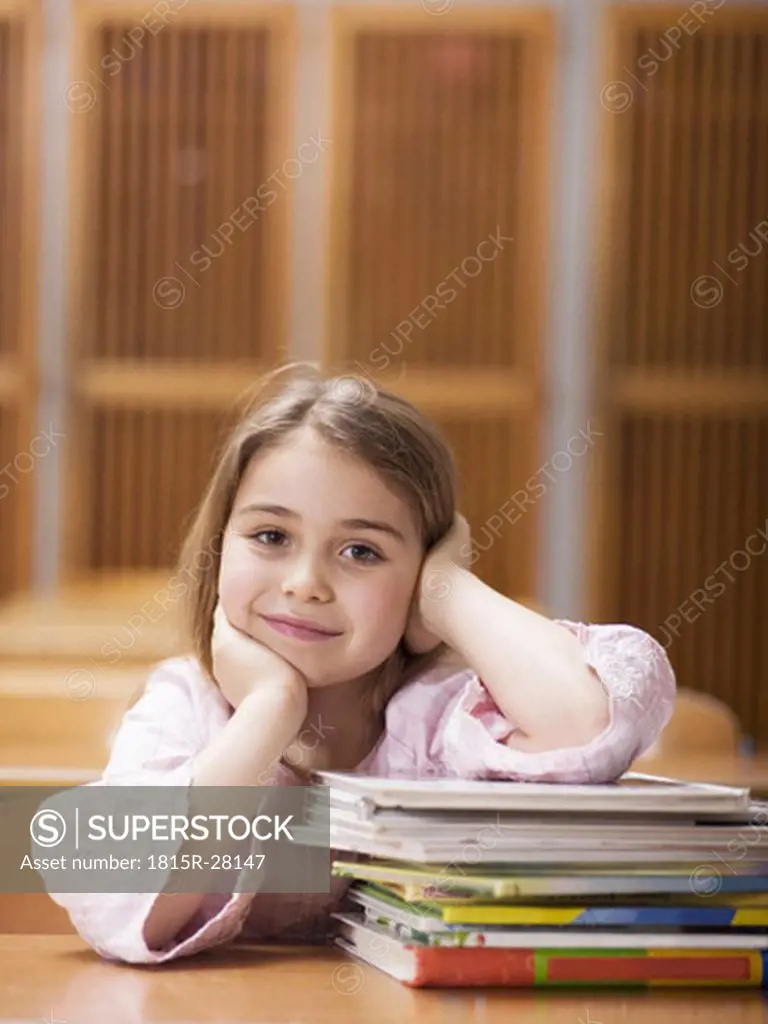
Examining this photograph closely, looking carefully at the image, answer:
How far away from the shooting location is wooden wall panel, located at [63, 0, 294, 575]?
16.2ft

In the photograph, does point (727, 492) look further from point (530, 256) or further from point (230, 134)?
point (230, 134)

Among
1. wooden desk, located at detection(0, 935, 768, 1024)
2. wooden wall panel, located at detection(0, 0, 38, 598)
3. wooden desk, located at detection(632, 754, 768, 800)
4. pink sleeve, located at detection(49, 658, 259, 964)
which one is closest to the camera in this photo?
wooden desk, located at detection(0, 935, 768, 1024)

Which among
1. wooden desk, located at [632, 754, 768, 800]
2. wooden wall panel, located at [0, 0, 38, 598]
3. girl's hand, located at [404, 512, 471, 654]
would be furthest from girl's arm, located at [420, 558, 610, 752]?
wooden wall panel, located at [0, 0, 38, 598]

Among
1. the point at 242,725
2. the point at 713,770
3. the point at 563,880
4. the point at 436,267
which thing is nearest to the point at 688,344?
the point at 436,267

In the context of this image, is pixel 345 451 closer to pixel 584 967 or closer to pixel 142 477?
pixel 584 967

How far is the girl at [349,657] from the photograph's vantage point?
100cm

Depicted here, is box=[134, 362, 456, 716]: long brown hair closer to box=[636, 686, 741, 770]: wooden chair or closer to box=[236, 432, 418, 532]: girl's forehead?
box=[236, 432, 418, 532]: girl's forehead

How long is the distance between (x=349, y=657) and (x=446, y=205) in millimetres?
4046

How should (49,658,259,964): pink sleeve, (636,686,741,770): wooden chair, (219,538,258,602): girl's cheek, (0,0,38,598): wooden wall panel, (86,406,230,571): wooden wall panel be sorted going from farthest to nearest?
(86,406,230,571): wooden wall panel → (0,0,38,598): wooden wall panel → (636,686,741,770): wooden chair → (219,538,258,602): girl's cheek → (49,658,259,964): pink sleeve

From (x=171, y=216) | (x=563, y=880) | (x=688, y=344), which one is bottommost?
(x=563, y=880)

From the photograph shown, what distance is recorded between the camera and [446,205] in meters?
4.98

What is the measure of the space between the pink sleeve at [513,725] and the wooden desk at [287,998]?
0.46ft

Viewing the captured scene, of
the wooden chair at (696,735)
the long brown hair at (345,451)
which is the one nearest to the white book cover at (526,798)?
the long brown hair at (345,451)

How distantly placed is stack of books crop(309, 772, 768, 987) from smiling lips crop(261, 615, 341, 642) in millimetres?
145
